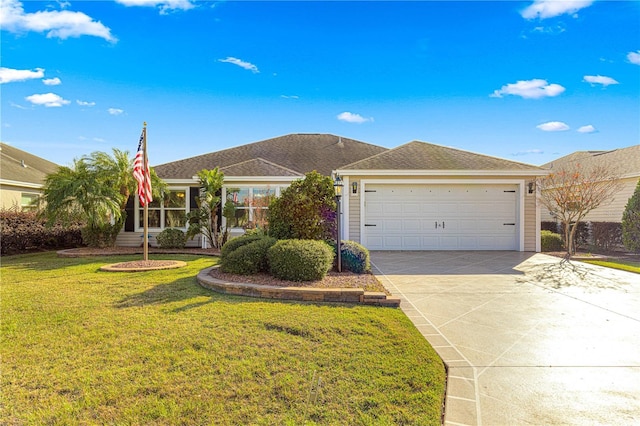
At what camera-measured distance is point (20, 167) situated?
17.2m

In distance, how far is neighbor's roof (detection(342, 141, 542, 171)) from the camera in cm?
1227

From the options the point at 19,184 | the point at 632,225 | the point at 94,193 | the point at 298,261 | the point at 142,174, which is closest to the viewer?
the point at 298,261

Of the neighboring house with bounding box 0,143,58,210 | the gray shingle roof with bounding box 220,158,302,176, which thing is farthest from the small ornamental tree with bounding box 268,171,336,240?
the neighboring house with bounding box 0,143,58,210

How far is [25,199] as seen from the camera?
15.6 m

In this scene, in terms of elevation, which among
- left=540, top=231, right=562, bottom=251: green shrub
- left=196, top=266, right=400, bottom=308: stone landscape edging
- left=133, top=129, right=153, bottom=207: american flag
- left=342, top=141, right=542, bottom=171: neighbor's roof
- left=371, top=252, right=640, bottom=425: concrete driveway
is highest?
left=342, top=141, right=542, bottom=171: neighbor's roof

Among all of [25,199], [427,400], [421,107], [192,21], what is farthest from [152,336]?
[25,199]

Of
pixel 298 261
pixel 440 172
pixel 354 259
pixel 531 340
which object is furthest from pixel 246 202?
pixel 531 340

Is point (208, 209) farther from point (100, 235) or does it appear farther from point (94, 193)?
point (100, 235)

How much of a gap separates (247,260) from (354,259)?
227 centimetres

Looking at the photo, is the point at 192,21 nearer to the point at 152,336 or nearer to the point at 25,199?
the point at 152,336

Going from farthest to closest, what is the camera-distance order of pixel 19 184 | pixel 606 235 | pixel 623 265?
pixel 19 184 < pixel 606 235 < pixel 623 265

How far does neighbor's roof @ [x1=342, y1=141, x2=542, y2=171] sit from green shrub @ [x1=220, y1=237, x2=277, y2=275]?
6.22 meters

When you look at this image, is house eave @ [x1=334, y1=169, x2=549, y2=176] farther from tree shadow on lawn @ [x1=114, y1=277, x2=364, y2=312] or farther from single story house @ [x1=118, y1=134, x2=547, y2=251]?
tree shadow on lawn @ [x1=114, y1=277, x2=364, y2=312]

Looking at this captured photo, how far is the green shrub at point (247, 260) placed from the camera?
6738 mm
